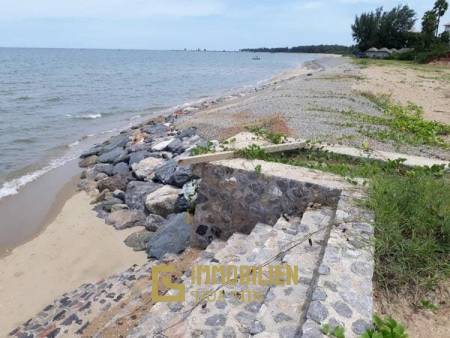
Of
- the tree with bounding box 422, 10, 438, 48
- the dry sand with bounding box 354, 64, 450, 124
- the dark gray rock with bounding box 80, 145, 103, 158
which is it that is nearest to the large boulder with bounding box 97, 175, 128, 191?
the dark gray rock with bounding box 80, 145, 103, 158

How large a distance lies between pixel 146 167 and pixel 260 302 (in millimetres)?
6909

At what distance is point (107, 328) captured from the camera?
159 inches

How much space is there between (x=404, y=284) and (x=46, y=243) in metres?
6.31

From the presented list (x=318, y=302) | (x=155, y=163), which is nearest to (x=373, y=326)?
(x=318, y=302)

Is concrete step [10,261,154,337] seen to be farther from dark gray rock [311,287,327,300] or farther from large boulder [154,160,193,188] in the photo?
dark gray rock [311,287,327,300]

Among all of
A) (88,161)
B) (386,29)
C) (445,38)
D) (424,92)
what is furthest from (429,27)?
(88,161)

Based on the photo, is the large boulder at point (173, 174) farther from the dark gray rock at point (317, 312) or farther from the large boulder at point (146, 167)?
the dark gray rock at point (317, 312)

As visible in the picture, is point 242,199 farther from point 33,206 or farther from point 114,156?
point 114,156

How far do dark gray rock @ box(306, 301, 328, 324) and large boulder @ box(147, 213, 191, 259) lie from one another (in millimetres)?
3564

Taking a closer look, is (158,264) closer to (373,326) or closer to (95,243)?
(95,243)

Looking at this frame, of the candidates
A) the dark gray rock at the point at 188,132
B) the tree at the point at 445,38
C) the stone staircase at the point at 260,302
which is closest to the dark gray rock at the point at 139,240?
the stone staircase at the point at 260,302

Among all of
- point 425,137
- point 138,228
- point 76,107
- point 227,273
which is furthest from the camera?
point 76,107

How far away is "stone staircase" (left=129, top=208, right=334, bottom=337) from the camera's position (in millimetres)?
2812

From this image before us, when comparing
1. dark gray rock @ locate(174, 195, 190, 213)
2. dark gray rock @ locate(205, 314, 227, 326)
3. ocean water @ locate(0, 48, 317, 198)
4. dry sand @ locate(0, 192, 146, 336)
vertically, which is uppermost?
dark gray rock @ locate(205, 314, 227, 326)
